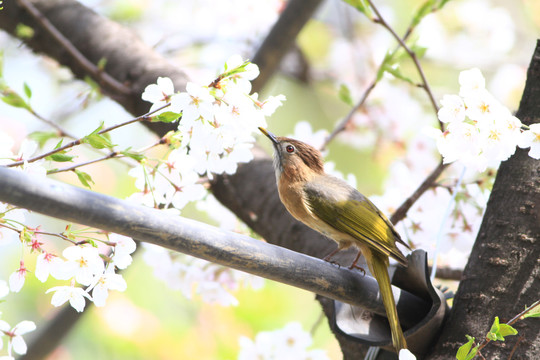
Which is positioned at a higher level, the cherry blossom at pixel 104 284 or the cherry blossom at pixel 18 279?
the cherry blossom at pixel 104 284

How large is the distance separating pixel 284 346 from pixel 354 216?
77 cm

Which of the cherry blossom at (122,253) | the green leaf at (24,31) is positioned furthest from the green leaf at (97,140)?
the green leaf at (24,31)

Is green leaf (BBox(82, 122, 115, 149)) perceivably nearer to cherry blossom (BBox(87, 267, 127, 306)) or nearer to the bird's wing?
cherry blossom (BBox(87, 267, 127, 306))

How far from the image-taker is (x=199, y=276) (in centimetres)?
246

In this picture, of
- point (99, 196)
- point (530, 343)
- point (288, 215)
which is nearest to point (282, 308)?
point (288, 215)

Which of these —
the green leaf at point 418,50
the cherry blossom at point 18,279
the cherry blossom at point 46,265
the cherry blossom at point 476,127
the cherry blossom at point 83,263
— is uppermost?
the green leaf at point 418,50

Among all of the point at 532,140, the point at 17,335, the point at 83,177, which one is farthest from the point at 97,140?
the point at 532,140

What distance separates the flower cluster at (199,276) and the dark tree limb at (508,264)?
108cm

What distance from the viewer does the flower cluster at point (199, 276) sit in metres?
2.42

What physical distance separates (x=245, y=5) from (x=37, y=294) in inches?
108

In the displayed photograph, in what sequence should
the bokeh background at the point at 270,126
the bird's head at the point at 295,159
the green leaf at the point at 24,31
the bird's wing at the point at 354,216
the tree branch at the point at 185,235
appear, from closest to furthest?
the tree branch at the point at 185,235 < the bird's wing at the point at 354,216 < the bird's head at the point at 295,159 < the green leaf at the point at 24,31 < the bokeh background at the point at 270,126

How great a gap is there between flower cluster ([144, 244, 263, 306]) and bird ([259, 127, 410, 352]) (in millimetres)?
503

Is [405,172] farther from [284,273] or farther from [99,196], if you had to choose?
[99,196]

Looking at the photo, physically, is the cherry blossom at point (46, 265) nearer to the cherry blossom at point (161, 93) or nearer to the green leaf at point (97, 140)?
the green leaf at point (97, 140)
